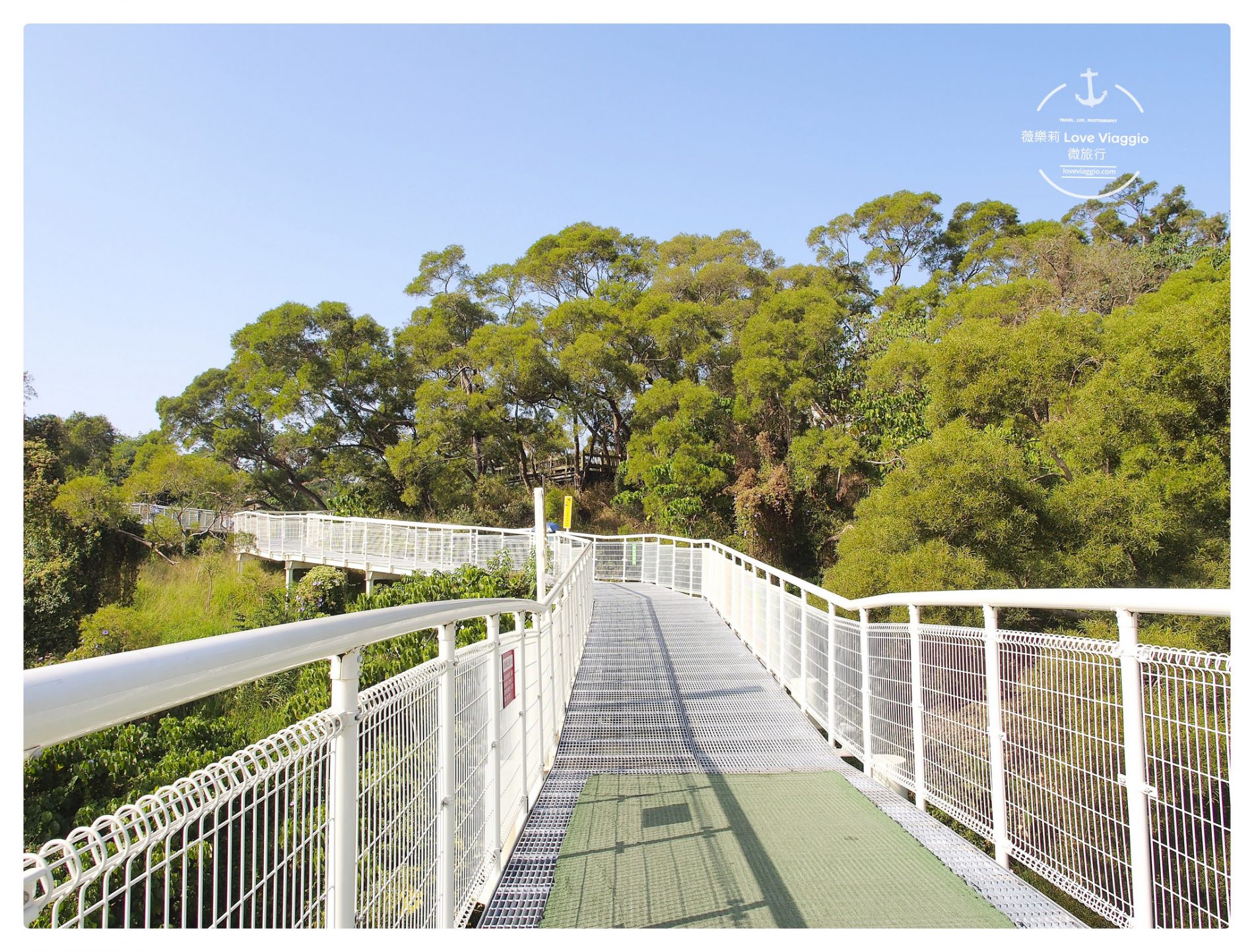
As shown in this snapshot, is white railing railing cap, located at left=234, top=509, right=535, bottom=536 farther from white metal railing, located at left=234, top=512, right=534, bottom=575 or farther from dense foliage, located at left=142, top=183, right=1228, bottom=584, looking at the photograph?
dense foliage, located at left=142, top=183, right=1228, bottom=584

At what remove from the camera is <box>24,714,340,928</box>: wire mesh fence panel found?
3.43 feet

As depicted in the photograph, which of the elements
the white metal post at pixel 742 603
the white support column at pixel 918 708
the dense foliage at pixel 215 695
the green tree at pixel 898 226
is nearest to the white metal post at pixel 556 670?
the dense foliage at pixel 215 695

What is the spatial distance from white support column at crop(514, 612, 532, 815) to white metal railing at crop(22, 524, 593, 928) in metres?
0.06

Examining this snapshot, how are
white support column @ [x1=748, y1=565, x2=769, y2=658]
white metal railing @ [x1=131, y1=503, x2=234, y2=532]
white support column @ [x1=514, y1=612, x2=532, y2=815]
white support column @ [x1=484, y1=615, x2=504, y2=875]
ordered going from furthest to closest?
1. white metal railing @ [x1=131, y1=503, x2=234, y2=532]
2. white support column @ [x1=748, y1=565, x2=769, y2=658]
3. white support column @ [x1=514, y1=612, x2=532, y2=815]
4. white support column @ [x1=484, y1=615, x2=504, y2=875]

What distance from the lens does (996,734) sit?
11.5ft

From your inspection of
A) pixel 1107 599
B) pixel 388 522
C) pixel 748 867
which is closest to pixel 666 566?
pixel 388 522

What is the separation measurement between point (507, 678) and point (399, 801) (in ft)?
4.83

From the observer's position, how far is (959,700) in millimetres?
3896

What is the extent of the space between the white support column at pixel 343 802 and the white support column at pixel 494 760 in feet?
4.72

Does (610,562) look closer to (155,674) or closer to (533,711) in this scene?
(533,711)

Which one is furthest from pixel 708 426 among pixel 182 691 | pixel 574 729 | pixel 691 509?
pixel 182 691

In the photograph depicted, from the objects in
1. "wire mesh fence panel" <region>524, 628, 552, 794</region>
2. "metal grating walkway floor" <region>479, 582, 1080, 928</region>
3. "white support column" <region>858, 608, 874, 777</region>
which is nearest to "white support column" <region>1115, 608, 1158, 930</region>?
"metal grating walkway floor" <region>479, 582, 1080, 928</region>

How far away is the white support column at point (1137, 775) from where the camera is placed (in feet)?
8.21

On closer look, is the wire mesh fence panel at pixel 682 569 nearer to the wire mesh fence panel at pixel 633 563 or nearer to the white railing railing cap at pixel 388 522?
the wire mesh fence panel at pixel 633 563
